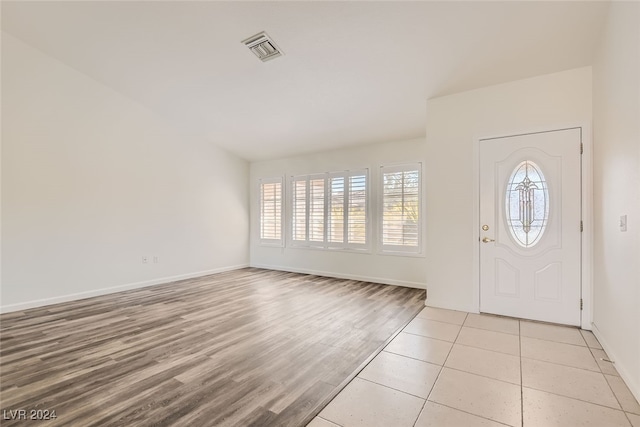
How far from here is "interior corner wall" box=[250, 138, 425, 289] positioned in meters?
5.00

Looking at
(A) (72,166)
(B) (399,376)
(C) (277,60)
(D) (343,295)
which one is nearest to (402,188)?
(D) (343,295)

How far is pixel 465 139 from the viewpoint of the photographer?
140 inches

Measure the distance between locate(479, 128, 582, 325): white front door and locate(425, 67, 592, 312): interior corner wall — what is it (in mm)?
126

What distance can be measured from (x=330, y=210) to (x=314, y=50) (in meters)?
3.21

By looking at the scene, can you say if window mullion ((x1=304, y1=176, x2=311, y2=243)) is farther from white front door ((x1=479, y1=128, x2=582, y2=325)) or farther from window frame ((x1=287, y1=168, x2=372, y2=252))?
A: white front door ((x1=479, y1=128, x2=582, y2=325))

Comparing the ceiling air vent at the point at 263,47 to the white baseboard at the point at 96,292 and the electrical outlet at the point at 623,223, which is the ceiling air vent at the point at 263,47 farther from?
the white baseboard at the point at 96,292

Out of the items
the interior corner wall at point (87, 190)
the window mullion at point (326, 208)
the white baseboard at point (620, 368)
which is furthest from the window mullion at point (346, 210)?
the white baseboard at point (620, 368)

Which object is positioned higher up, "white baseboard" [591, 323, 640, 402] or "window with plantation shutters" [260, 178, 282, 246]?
"window with plantation shutters" [260, 178, 282, 246]

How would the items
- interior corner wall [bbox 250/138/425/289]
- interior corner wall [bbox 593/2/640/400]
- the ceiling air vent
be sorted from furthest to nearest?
interior corner wall [bbox 250/138/425/289], the ceiling air vent, interior corner wall [bbox 593/2/640/400]

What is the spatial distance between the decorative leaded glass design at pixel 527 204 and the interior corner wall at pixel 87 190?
5.23 meters

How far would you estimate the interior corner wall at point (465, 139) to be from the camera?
10.1 feet

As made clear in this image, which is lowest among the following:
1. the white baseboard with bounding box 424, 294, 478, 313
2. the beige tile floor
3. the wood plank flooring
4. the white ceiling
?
the wood plank flooring

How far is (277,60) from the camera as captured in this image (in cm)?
334

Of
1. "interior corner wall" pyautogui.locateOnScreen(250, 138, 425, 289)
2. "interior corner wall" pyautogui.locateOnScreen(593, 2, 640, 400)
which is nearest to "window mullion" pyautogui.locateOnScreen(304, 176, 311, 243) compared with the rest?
"interior corner wall" pyautogui.locateOnScreen(250, 138, 425, 289)
